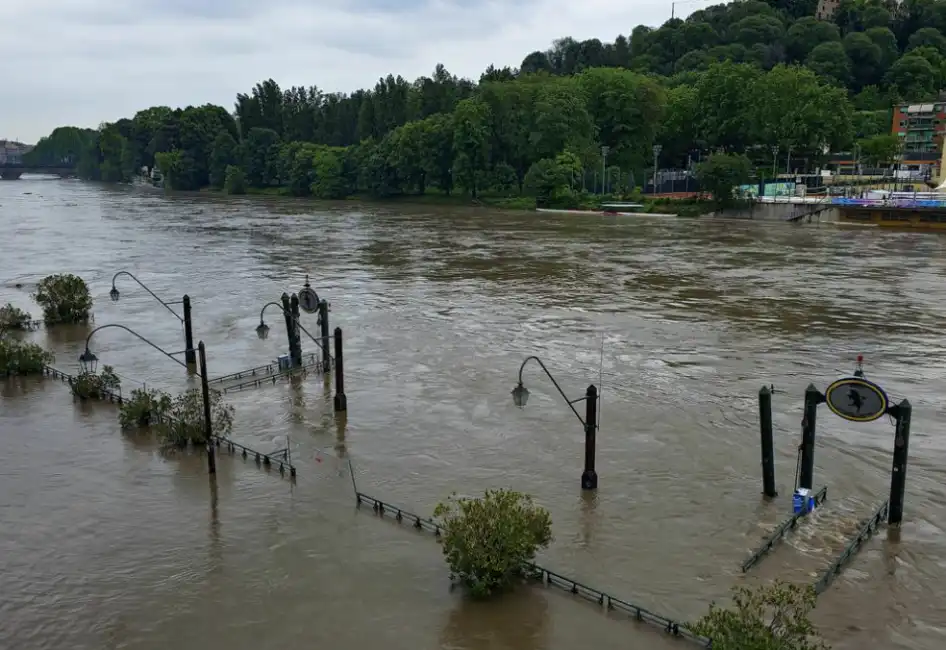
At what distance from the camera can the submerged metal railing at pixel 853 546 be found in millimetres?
17141

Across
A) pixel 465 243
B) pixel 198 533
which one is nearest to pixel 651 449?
pixel 198 533

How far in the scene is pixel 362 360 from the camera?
35.2m

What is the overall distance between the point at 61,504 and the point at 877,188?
11988 cm

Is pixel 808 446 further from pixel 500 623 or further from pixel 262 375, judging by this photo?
pixel 262 375

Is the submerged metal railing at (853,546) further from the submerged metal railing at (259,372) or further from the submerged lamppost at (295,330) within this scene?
the submerged metal railing at (259,372)

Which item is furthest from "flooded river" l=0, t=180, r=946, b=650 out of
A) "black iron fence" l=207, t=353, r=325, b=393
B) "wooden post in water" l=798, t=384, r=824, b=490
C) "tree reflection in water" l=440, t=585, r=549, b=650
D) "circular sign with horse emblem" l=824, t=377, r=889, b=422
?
"circular sign with horse emblem" l=824, t=377, r=889, b=422

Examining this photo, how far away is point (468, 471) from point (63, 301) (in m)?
28.6

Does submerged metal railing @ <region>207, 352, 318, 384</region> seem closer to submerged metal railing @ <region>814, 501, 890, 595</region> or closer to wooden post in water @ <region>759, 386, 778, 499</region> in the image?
wooden post in water @ <region>759, 386, 778, 499</region>

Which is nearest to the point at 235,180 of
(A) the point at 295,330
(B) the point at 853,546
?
(A) the point at 295,330

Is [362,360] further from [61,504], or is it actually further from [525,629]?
[525,629]

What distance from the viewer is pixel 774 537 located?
61.5ft

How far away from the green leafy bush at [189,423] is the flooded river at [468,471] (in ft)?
2.95

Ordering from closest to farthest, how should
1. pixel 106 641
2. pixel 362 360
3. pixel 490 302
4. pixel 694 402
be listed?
pixel 106 641 → pixel 694 402 → pixel 362 360 → pixel 490 302

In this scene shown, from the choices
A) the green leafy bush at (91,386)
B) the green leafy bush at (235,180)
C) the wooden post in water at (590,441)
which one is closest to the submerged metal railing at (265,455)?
the green leafy bush at (91,386)
